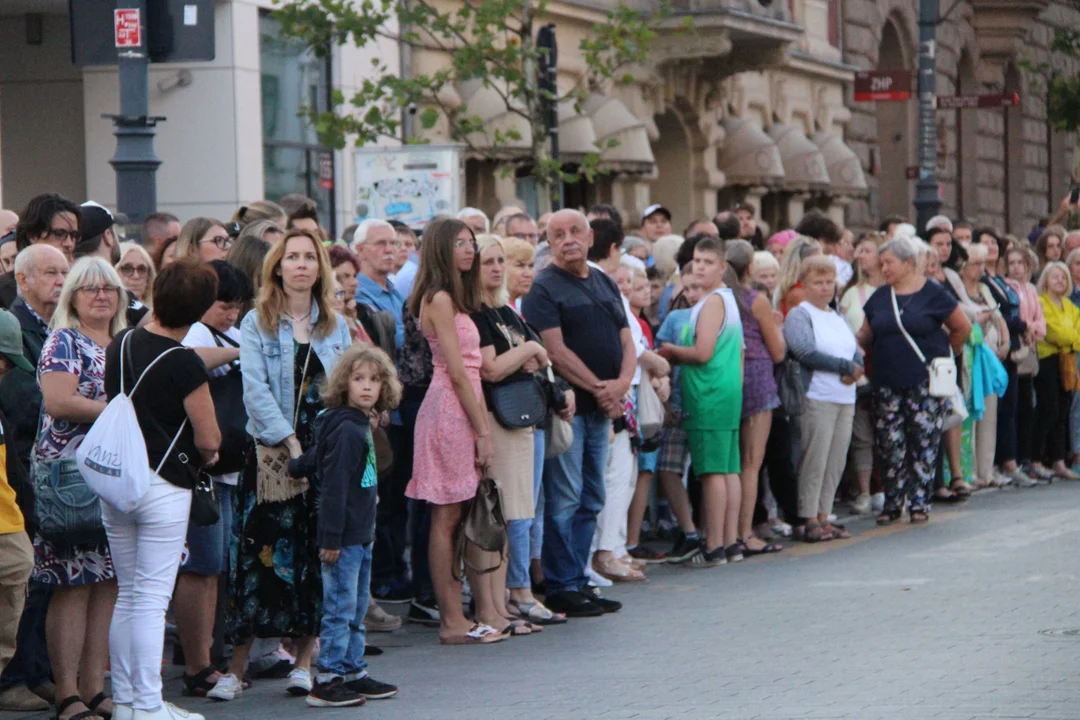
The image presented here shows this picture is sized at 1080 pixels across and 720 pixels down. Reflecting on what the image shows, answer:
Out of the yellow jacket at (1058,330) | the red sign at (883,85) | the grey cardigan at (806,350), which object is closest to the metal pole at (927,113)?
the red sign at (883,85)

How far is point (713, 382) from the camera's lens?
40.4ft

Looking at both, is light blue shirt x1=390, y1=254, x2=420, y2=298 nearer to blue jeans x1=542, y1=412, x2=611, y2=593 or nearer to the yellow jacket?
blue jeans x1=542, y1=412, x2=611, y2=593

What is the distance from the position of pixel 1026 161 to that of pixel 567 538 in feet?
107

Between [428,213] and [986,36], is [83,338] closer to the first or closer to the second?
[428,213]

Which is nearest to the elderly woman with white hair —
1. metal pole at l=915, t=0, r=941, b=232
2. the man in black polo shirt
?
the man in black polo shirt

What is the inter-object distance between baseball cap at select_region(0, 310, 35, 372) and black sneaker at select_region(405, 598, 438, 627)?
3.13 meters

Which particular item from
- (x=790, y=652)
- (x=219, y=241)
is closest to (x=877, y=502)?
(x=790, y=652)

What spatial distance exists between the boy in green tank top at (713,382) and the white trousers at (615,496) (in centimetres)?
61

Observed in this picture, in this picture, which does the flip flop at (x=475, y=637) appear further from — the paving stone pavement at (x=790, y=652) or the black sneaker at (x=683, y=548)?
the black sneaker at (x=683, y=548)

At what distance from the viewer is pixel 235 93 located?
18.4 meters

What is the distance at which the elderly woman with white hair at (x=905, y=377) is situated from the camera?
567 inches

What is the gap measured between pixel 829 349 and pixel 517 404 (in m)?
3.98

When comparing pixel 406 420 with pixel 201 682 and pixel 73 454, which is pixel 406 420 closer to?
pixel 201 682

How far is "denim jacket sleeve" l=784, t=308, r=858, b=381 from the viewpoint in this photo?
43.9 feet
